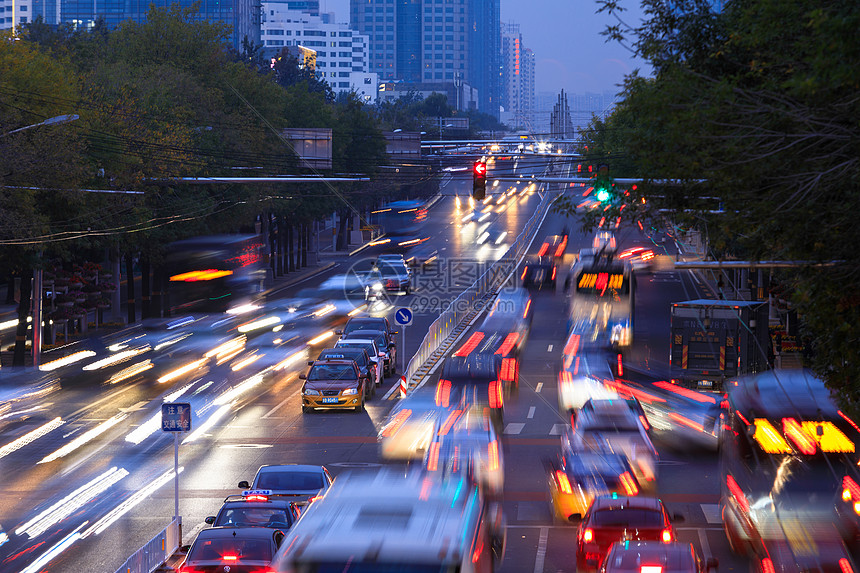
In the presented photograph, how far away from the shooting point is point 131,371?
4228 centimetres

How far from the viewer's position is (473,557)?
12570mm

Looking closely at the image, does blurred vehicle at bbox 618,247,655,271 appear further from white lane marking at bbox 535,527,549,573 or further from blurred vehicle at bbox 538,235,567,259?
white lane marking at bbox 535,527,549,573

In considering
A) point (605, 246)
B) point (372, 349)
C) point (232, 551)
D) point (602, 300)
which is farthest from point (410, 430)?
point (605, 246)

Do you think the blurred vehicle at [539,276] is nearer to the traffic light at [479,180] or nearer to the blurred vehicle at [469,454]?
the traffic light at [479,180]

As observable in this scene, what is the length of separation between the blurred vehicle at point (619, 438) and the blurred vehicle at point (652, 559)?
260 inches

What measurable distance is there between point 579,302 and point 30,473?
38948 mm

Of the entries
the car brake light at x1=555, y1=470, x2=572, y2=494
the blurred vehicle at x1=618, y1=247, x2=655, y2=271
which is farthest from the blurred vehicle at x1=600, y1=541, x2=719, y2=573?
the blurred vehicle at x1=618, y1=247, x2=655, y2=271

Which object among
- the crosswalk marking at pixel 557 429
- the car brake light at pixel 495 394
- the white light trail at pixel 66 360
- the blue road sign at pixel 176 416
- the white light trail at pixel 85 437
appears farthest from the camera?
the white light trail at pixel 66 360

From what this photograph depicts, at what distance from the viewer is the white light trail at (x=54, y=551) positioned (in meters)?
18.2

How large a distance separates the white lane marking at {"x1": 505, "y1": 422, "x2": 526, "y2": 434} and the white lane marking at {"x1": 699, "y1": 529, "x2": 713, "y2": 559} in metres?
10.9

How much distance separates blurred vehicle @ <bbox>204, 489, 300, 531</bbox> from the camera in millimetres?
17297

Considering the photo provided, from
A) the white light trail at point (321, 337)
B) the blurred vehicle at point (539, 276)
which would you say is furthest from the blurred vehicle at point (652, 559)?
the blurred vehicle at point (539, 276)

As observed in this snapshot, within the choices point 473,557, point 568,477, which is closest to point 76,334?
point 568,477

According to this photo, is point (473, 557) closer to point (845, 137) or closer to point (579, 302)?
point (845, 137)
